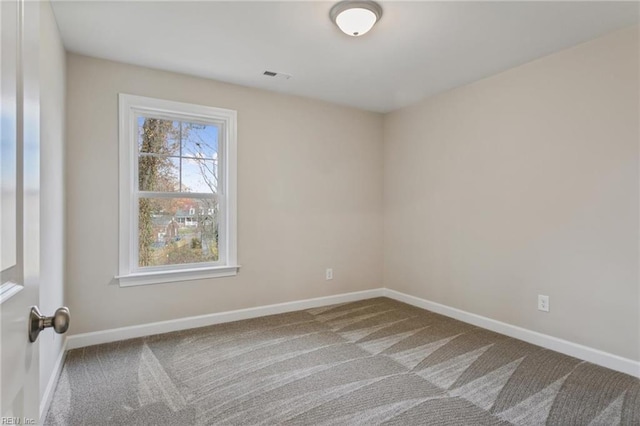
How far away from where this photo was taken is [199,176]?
3.40 meters

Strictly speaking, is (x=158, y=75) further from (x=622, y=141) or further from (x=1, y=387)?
(x=622, y=141)

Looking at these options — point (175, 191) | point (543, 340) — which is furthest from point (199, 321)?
point (543, 340)

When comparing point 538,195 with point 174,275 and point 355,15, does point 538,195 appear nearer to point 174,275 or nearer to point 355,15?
point 355,15

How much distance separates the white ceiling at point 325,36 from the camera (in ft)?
7.14

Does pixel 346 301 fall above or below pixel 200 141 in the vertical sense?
below

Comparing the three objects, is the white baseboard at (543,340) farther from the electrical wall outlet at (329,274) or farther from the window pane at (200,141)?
the window pane at (200,141)

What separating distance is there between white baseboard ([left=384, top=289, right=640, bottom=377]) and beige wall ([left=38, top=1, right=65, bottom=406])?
10.9ft

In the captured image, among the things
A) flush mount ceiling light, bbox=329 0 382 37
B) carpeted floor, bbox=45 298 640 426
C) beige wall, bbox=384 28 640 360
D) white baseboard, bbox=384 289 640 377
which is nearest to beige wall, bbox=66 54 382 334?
carpeted floor, bbox=45 298 640 426

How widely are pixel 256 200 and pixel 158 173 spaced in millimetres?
949

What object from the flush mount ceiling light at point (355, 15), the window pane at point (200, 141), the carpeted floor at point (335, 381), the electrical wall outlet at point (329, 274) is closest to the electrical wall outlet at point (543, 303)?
the carpeted floor at point (335, 381)

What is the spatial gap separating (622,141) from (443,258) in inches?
70.9

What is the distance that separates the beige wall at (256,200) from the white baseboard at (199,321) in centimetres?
6

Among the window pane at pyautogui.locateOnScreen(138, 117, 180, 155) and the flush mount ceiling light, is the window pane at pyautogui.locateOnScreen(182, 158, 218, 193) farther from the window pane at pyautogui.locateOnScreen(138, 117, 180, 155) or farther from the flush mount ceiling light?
the flush mount ceiling light

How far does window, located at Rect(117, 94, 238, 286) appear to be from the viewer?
9.90 feet
